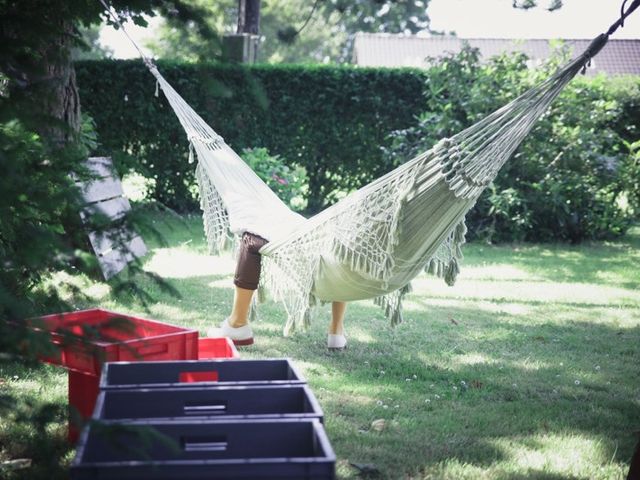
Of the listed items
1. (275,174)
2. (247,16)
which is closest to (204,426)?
(275,174)

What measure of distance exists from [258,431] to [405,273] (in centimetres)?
132

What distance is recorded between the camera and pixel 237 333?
115 inches

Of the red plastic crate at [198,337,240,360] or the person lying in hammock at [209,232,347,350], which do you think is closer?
the red plastic crate at [198,337,240,360]

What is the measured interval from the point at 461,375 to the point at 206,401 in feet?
4.39

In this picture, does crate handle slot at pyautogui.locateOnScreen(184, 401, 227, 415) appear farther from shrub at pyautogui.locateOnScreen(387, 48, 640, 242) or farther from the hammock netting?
shrub at pyautogui.locateOnScreen(387, 48, 640, 242)

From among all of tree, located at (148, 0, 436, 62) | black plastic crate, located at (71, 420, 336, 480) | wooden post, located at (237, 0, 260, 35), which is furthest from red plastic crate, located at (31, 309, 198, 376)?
tree, located at (148, 0, 436, 62)

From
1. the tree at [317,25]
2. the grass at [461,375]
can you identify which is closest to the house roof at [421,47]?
the tree at [317,25]

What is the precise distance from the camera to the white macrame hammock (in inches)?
95.8

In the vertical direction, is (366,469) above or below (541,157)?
below

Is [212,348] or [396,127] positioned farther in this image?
[396,127]

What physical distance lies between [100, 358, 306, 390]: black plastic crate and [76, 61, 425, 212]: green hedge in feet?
16.5

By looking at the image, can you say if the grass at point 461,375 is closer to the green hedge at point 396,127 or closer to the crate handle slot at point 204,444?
the crate handle slot at point 204,444

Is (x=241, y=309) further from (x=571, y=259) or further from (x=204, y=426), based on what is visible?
(x=571, y=259)

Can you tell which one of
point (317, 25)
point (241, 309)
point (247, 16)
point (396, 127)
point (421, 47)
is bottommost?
point (241, 309)
